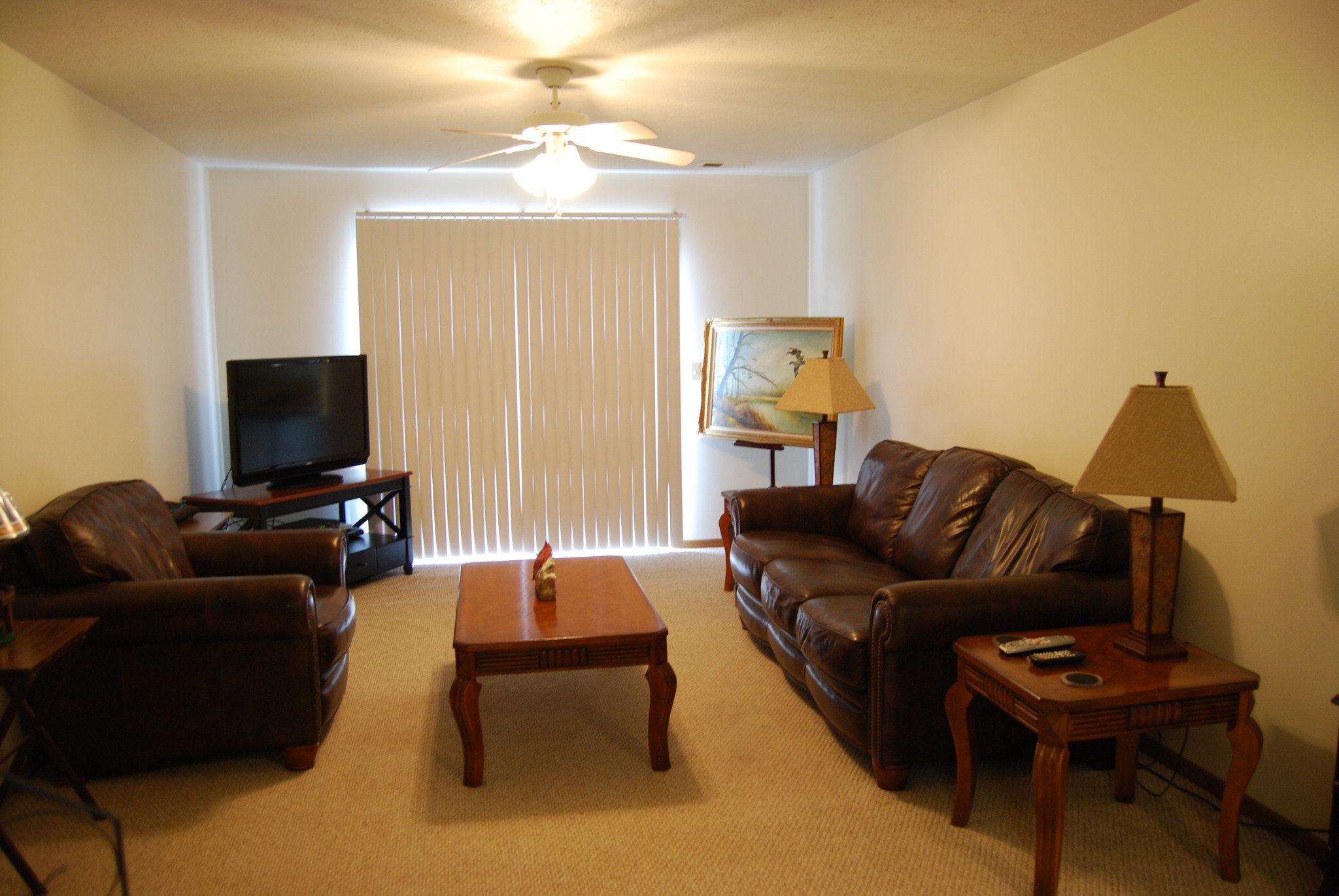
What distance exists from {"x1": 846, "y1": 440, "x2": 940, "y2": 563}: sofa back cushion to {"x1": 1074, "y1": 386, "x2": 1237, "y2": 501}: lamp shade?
5.69ft

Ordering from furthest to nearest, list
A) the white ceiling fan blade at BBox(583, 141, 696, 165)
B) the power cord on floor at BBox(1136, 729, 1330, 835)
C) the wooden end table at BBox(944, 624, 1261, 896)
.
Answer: the white ceiling fan blade at BBox(583, 141, 696, 165)
the power cord on floor at BBox(1136, 729, 1330, 835)
the wooden end table at BBox(944, 624, 1261, 896)

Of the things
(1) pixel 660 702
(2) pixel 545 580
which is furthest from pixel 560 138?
(1) pixel 660 702

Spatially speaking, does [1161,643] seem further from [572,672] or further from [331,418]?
[331,418]

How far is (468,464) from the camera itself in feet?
20.3

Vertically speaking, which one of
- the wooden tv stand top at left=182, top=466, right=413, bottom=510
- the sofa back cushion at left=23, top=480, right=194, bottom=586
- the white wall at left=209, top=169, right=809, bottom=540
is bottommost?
the wooden tv stand top at left=182, top=466, right=413, bottom=510

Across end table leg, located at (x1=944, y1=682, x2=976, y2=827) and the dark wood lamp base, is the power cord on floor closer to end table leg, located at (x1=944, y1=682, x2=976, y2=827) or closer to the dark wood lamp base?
the dark wood lamp base

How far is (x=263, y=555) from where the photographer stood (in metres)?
3.83

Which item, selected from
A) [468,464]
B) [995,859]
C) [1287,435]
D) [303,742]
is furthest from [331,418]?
[1287,435]

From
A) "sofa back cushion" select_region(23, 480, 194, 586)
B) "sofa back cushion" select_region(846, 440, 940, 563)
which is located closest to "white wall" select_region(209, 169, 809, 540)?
"sofa back cushion" select_region(846, 440, 940, 563)

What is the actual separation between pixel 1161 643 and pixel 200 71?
13.4 feet

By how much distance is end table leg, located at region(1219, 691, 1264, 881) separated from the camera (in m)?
2.38

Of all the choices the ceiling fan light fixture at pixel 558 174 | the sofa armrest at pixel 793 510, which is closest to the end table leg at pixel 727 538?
the sofa armrest at pixel 793 510

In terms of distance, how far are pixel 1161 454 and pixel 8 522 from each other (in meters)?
3.13

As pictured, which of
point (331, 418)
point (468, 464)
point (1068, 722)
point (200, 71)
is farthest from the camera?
point (468, 464)
